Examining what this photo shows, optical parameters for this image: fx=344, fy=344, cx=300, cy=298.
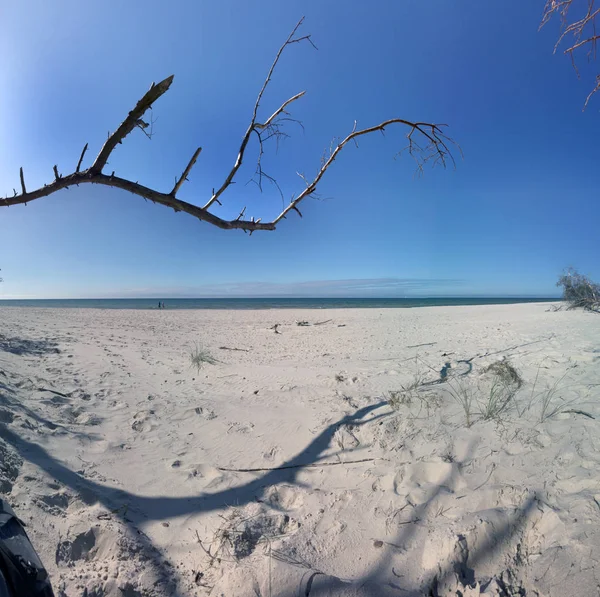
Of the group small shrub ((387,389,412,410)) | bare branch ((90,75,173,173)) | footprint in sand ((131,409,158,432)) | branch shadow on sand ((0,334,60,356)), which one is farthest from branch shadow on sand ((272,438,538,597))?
branch shadow on sand ((0,334,60,356))

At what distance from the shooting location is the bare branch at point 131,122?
1.58m

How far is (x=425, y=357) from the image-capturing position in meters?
6.54

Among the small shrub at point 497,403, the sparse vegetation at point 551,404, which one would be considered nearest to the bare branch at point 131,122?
the small shrub at point 497,403

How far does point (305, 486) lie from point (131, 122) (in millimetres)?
2577

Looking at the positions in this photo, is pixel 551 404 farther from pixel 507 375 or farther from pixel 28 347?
pixel 28 347

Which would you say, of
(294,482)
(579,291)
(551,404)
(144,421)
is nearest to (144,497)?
(294,482)

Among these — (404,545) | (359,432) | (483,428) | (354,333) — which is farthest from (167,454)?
(354,333)

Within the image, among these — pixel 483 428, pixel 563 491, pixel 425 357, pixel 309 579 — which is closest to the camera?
pixel 309 579

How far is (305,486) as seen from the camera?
8.43ft

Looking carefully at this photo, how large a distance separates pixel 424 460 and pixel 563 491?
2.85ft

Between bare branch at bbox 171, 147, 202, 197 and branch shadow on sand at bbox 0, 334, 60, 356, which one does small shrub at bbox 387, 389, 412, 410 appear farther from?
branch shadow on sand at bbox 0, 334, 60, 356

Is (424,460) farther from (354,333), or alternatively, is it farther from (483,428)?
(354,333)

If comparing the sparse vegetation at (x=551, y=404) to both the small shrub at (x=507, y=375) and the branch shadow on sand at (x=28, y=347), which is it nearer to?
the small shrub at (x=507, y=375)

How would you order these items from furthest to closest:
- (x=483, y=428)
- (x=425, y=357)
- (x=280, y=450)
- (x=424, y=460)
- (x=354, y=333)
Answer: (x=354, y=333), (x=425, y=357), (x=280, y=450), (x=483, y=428), (x=424, y=460)
